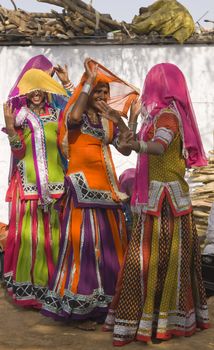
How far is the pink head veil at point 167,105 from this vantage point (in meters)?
4.95

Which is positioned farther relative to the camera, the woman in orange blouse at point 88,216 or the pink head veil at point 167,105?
the woman in orange blouse at point 88,216

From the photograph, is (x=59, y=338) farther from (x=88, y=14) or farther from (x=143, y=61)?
(x=88, y=14)

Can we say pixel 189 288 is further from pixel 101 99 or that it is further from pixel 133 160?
pixel 133 160

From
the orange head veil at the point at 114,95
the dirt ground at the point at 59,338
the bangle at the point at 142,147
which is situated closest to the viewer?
the bangle at the point at 142,147

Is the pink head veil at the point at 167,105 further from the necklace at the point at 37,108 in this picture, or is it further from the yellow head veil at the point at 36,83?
the necklace at the point at 37,108

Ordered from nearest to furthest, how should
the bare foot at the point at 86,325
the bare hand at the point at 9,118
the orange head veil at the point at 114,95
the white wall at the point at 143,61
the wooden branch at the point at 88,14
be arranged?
the bare foot at the point at 86,325 < the orange head veil at the point at 114,95 < the bare hand at the point at 9,118 < the wooden branch at the point at 88,14 < the white wall at the point at 143,61

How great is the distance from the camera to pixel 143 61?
8727 millimetres

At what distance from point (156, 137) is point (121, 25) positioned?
13.4 feet

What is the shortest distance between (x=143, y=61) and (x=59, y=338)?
14.7 feet

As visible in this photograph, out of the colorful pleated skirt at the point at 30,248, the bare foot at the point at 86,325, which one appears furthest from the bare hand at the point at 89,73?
the bare foot at the point at 86,325

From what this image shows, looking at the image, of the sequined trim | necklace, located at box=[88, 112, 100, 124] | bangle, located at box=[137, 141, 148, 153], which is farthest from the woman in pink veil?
necklace, located at box=[88, 112, 100, 124]

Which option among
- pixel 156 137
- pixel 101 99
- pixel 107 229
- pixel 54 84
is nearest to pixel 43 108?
pixel 54 84

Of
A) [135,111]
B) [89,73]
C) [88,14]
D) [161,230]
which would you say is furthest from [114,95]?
[88,14]

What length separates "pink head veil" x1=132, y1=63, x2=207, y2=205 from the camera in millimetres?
4945
